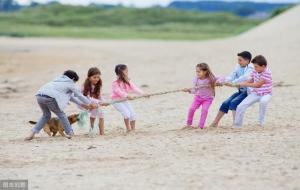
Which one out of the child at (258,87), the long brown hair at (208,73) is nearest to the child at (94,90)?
the long brown hair at (208,73)

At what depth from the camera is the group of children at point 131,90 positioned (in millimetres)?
10469

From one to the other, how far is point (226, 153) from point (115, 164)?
1.39 m

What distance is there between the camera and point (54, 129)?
36.3 ft

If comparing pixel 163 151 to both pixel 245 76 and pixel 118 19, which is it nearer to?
pixel 245 76

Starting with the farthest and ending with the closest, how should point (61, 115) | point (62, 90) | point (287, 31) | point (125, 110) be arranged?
point (287, 31), point (125, 110), point (61, 115), point (62, 90)

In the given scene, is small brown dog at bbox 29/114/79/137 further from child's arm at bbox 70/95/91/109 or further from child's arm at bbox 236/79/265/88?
child's arm at bbox 236/79/265/88

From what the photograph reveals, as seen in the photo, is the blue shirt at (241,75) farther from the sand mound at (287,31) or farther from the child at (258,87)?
the sand mound at (287,31)

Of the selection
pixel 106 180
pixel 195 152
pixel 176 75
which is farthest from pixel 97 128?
pixel 176 75

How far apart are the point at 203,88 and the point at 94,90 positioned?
1.65 metres

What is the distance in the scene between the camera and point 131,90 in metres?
11.1

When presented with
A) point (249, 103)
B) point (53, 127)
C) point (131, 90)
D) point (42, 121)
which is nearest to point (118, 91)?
point (131, 90)

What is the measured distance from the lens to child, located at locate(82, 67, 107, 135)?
35.4ft

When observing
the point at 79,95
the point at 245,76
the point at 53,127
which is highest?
the point at 245,76

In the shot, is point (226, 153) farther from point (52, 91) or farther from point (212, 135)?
point (52, 91)
